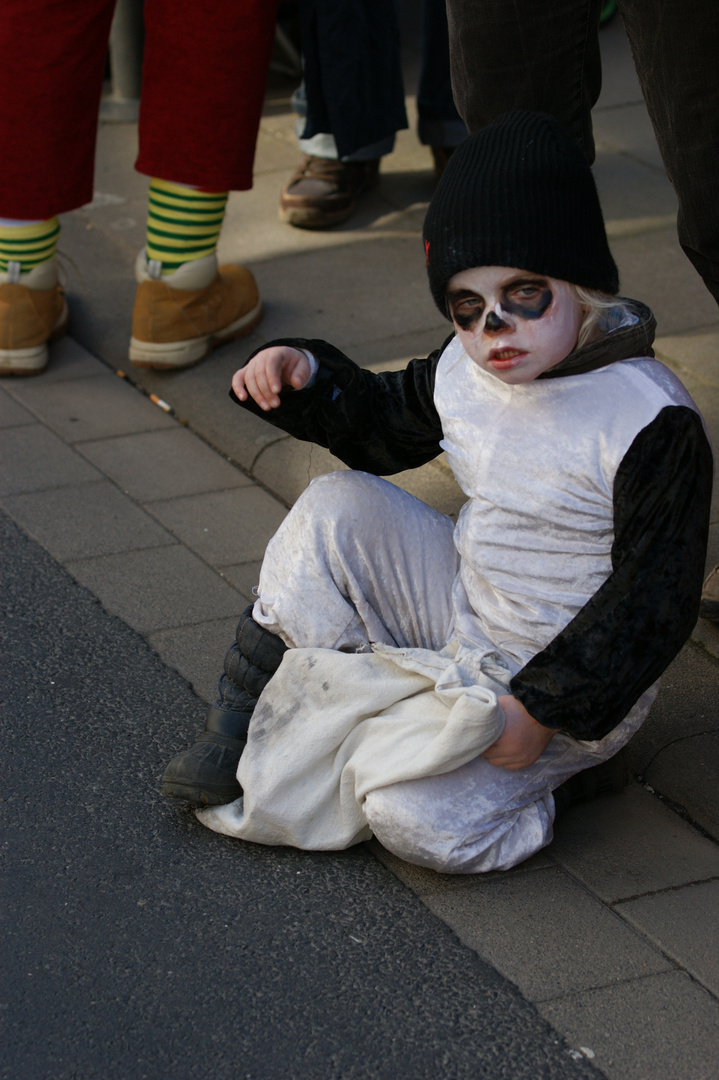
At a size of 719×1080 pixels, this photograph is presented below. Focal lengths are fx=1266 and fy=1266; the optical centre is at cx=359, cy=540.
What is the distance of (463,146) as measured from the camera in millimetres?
1928

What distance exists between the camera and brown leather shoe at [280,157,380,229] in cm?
471

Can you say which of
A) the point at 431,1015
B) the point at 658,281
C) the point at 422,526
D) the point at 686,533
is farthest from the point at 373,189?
the point at 431,1015

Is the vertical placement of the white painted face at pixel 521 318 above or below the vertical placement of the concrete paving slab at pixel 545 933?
above

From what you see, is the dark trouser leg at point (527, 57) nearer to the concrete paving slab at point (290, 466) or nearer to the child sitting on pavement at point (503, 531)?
the child sitting on pavement at point (503, 531)

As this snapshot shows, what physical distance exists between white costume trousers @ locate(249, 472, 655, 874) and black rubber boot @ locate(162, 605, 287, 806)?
4 centimetres

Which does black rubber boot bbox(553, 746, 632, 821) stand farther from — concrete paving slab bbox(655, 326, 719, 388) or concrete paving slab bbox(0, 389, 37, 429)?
concrete paving slab bbox(0, 389, 37, 429)

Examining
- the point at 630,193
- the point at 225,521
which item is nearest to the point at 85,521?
the point at 225,521

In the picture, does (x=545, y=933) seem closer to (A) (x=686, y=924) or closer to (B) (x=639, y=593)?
(A) (x=686, y=924)

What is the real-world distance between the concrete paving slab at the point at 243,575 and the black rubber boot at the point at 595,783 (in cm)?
94

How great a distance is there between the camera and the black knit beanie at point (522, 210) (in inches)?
71.6

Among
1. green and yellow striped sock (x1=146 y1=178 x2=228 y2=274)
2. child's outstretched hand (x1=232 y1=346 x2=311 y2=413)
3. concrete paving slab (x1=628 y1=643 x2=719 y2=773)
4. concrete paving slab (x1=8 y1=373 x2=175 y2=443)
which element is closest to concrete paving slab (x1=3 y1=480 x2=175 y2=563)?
concrete paving slab (x1=8 y1=373 x2=175 y2=443)

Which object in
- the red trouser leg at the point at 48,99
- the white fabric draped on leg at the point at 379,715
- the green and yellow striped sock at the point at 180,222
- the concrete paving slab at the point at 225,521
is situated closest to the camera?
the white fabric draped on leg at the point at 379,715

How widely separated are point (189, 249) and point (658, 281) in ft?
4.99

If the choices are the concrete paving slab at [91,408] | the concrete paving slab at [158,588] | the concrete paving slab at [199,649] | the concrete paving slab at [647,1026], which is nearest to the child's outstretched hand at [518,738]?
the concrete paving slab at [647,1026]
